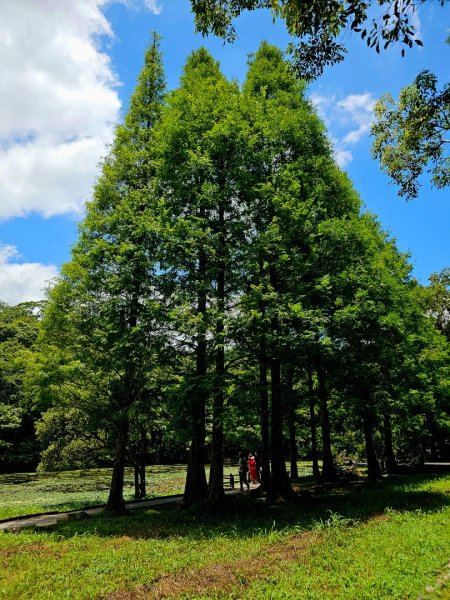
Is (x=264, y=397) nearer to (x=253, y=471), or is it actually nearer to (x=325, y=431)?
(x=325, y=431)

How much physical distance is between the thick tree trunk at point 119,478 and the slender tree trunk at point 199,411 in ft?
8.52

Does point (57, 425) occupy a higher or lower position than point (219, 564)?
higher

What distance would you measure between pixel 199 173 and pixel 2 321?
53.9m

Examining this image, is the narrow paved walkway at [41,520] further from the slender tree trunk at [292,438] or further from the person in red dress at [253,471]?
the person in red dress at [253,471]

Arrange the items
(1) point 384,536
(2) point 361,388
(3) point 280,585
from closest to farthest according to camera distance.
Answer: (3) point 280,585, (1) point 384,536, (2) point 361,388

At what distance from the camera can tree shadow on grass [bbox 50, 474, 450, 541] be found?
34.7 feet

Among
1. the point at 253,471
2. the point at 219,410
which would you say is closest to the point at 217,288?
the point at 219,410

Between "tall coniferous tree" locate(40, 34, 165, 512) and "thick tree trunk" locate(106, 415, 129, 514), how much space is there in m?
0.03


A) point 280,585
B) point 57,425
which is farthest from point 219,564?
point 57,425

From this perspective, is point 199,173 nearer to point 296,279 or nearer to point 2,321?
point 296,279

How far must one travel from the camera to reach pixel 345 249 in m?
15.0

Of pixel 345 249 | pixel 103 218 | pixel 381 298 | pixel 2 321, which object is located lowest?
pixel 381 298

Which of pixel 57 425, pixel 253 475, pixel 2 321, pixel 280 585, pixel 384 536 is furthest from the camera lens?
pixel 2 321

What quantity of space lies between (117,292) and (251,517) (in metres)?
8.93
